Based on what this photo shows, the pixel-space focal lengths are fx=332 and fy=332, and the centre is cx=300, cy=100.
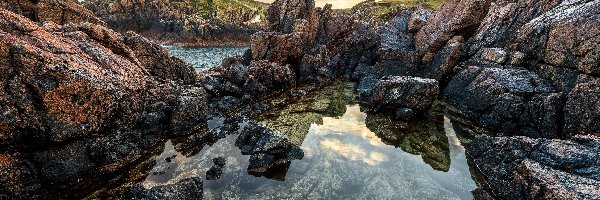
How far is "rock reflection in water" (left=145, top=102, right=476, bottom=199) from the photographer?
21.6 metres

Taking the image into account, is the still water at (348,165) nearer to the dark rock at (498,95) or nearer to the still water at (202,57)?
the dark rock at (498,95)

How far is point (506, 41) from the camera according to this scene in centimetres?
4134

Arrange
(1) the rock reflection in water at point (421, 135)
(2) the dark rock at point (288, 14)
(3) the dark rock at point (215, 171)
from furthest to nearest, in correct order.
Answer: (2) the dark rock at point (288, 14) → (1) the rock reflection in water at point (421, 135) → (3) the dark rock at point (215, 171)

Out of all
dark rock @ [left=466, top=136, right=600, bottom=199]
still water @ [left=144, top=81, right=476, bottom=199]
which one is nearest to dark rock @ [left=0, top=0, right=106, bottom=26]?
still water @ [left=144, top=81, right=476, bottom=199]

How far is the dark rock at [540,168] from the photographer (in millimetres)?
15752

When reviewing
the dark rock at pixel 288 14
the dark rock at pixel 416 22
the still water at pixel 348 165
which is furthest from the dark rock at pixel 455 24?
the dark rock at pixel 288 14

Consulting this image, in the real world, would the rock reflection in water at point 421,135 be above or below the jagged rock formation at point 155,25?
above

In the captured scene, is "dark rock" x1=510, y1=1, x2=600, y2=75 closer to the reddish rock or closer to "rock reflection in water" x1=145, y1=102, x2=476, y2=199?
"rock reflection in water" x1=145, y1=102, x2=476, y2=199

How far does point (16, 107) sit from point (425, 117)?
116 feet

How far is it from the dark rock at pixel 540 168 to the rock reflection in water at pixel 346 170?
1.99 metres

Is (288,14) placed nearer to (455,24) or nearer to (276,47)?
(276,47)

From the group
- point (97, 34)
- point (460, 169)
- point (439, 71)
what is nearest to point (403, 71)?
point (439, 71)

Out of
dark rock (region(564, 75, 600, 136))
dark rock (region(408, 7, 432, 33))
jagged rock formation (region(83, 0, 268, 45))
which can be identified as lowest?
jagged rock formation (region(83, 0, 268, 45))

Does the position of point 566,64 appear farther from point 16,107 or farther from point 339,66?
point 16,107
